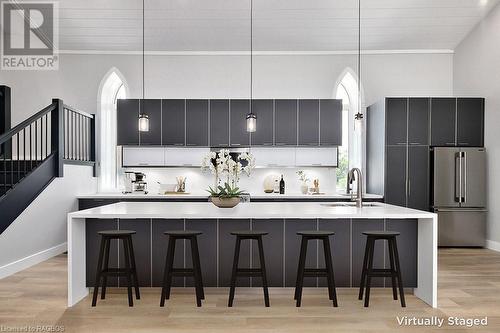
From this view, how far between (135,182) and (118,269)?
3620 millimetres

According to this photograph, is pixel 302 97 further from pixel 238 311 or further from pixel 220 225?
pixel 238 311

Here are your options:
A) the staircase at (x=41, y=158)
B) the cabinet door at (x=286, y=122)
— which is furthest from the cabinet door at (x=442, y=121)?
the staircase at (x=41, y=158)

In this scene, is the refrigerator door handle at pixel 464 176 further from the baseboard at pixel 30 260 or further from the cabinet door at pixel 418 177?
the baseboard at pixel 30 260

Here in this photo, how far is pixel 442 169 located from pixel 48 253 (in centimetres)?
603

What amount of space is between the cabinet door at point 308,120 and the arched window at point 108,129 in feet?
10.3

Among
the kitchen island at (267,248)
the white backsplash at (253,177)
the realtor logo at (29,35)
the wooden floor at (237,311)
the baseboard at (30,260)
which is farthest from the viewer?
the white backsplash at (253,177)

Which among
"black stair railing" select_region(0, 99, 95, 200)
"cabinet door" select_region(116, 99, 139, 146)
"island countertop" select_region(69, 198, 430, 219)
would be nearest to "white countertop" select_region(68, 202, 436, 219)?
"island countertop" select_region(69, 198, 430, 219)

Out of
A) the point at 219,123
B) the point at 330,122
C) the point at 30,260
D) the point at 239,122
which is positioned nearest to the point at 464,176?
the point at 330,122

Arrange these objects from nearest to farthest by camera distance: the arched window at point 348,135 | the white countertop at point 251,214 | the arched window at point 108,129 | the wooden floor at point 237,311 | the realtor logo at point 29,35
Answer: the wooden floor at point 237,311 → the white countertop at point 251,214 → the realtor logo at point 29,35 → the arched window at point 108,129 → the arched window at point 348,135

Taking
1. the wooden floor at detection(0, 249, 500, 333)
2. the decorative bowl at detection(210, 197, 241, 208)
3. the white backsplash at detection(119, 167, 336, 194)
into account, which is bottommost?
the wooden floor at detection(0, 249, 500, 333)

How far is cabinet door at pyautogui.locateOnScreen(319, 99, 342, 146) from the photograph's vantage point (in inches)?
306

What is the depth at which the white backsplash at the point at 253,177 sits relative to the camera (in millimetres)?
8211

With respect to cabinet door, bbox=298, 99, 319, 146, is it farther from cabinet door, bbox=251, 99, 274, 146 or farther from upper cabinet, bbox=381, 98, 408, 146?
upper cabinet, bbox=381, 98, 408, 146

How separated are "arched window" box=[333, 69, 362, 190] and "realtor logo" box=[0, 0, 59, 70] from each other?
4.90 metres
